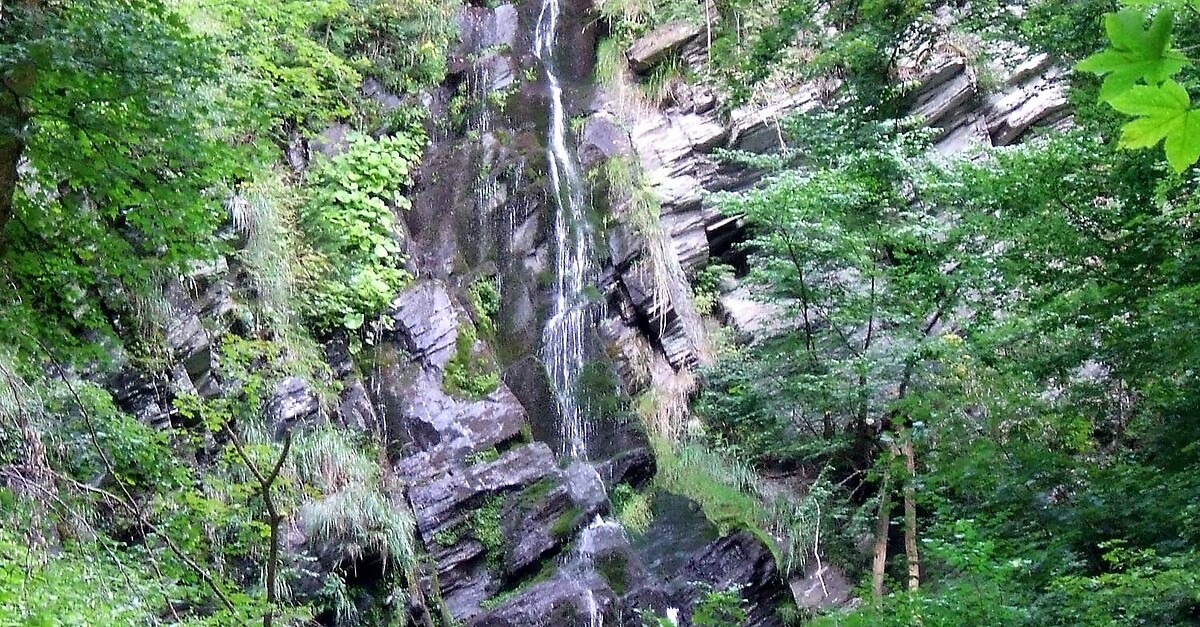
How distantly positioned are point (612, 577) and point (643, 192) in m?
4.99

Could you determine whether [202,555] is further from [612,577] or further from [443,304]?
[443,304]

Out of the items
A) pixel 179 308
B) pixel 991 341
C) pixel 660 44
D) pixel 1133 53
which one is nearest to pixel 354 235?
pixel 179 308

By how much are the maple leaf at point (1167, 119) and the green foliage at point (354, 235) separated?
7.63 meters

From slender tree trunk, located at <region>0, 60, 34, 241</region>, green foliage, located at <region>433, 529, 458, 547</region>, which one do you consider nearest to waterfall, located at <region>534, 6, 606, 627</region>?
green foliage, located at <region>433, 529, 458, 547</region>

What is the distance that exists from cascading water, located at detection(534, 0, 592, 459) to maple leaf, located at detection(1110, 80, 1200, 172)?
754cm

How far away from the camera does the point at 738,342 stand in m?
9.84

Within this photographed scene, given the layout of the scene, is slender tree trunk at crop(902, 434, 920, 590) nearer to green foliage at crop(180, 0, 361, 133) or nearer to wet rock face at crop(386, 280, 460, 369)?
wet rock face at crop(386, 280, 460, 369)

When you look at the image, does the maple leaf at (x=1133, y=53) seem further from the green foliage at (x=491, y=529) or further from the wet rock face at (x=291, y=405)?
the wet rock face at (x=291, y=405)

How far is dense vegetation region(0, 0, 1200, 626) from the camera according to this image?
401cm

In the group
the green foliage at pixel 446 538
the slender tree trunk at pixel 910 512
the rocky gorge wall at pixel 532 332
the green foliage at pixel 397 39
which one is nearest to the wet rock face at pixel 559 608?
the rocky gorge wall at pixel 532 332

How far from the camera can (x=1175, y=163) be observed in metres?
1.20

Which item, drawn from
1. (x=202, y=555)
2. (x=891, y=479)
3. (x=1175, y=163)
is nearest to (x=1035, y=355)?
(x=891, y=479)

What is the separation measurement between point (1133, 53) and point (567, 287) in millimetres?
8505

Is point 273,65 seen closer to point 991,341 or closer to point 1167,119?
point 991,341
